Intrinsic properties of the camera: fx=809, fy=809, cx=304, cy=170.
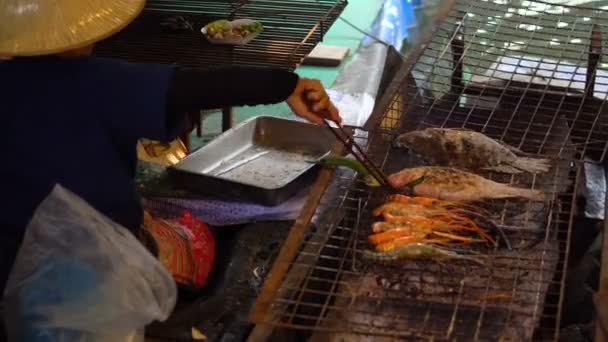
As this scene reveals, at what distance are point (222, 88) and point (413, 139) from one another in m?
1.07

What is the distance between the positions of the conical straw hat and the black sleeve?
0.27 meters

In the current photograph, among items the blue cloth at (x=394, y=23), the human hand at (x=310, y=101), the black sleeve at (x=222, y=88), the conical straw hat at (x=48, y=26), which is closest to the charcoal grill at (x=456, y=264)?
the human hand at (x=310, y=101)

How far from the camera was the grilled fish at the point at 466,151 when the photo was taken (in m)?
3.18

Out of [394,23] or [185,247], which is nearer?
[185,247]

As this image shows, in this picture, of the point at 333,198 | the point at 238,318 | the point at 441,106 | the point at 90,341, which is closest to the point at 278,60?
the point at 441,106

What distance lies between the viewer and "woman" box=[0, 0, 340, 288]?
237 centimetres

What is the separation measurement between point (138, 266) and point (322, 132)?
1.73m

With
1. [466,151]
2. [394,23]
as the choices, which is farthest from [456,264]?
[394,23]

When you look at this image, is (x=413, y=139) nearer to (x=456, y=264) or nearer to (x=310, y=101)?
(x=310, y=101)

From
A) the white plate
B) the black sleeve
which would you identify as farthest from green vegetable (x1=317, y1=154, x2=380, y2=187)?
the white plate

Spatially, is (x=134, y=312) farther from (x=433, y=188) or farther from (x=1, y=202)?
(x=433, y=188)

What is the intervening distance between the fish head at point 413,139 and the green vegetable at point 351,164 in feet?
1.05

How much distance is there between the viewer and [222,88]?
98.0 inches

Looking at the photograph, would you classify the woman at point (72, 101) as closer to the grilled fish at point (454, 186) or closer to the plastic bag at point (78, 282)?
the plastic bag at point (78, 282)
